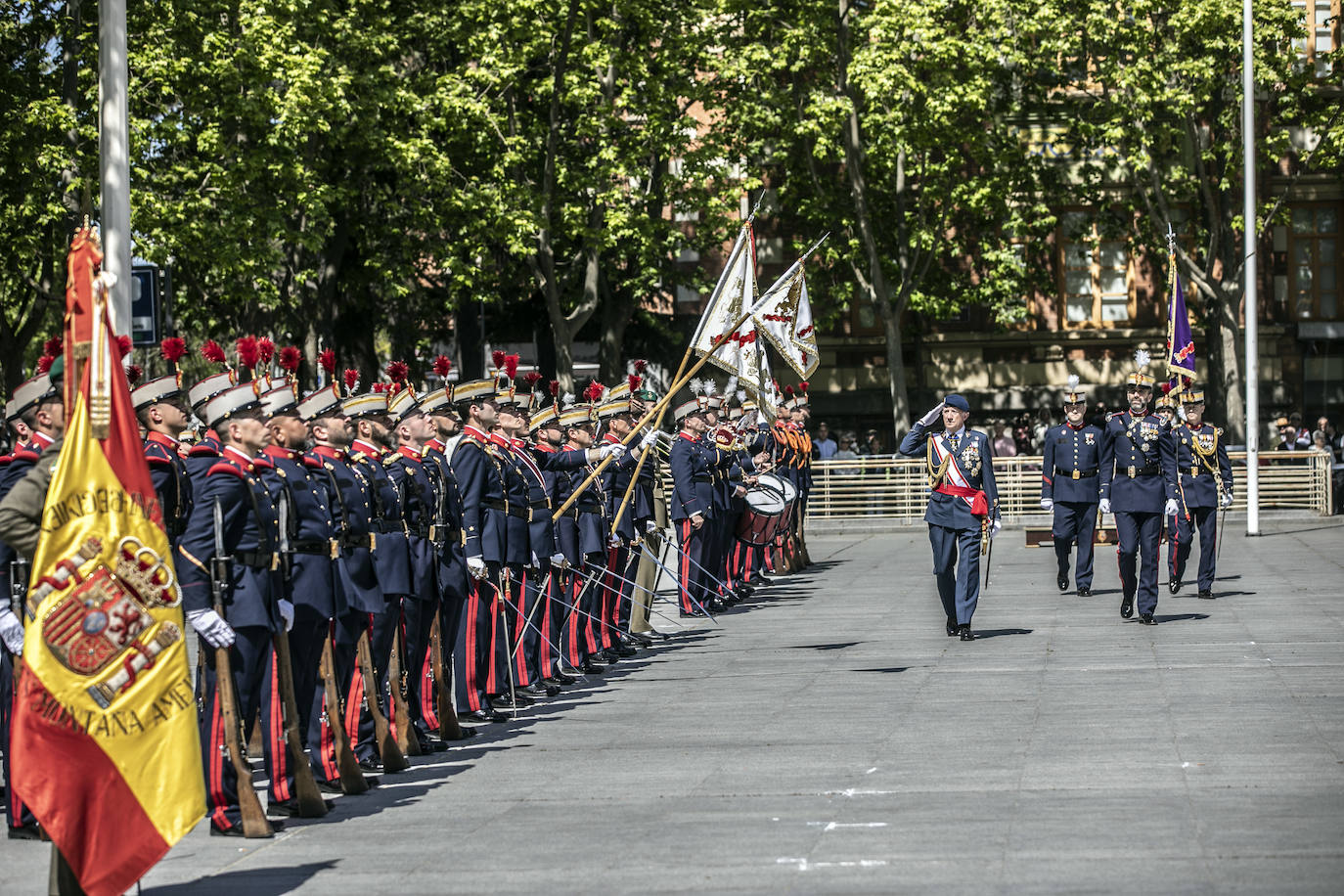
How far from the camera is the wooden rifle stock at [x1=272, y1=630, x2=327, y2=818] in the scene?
9.08 m

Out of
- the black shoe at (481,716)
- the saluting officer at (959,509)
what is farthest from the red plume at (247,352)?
the saluting officer at (959,509)

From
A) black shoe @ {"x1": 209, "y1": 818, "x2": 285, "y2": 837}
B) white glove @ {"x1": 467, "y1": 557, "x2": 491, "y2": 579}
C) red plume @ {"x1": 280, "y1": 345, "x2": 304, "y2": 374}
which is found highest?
red plume @ {"x1": 280, "y1": 345, "x2": 304, "y2": 374}

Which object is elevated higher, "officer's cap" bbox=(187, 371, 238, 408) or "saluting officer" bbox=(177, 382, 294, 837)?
"officer's cap" bbox=(187, 371, 238, 408)

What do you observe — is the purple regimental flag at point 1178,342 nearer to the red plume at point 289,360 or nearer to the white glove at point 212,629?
the red plume at point 289,360

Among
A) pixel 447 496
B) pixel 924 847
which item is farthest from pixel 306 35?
pixel 924 847

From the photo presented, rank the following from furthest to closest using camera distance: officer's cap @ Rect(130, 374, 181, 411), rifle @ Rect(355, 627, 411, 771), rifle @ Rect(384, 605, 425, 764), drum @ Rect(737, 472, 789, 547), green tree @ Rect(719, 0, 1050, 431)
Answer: green tree @ Rect(719, 0, 1050, 431)
drum @ Rect(737, 472, 789, 547)
rifle @ Rect(384, 605, 425, 764)
rifle @ Rect(355, 627, 411, 771)
officer's cap @ Rect(130, 374, 181, 411)

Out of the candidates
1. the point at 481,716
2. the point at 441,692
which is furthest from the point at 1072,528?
the point at 441,692

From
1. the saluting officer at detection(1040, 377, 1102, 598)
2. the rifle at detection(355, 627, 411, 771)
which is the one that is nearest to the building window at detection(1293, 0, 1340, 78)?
the saluting officer at detection(1040, 377, 1102, 598)

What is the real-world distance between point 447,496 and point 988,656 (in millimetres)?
4850

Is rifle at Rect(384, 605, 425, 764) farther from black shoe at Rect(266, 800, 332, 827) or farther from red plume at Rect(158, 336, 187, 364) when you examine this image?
red plume at Rect(158, 336, 187, 364)

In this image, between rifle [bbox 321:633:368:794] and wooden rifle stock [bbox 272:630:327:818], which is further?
rifle [bbox 321:633:368:794]

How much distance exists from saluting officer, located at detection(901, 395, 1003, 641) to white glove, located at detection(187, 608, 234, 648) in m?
8.30

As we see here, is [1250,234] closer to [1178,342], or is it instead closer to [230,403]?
[1178,342]

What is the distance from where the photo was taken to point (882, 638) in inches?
635
